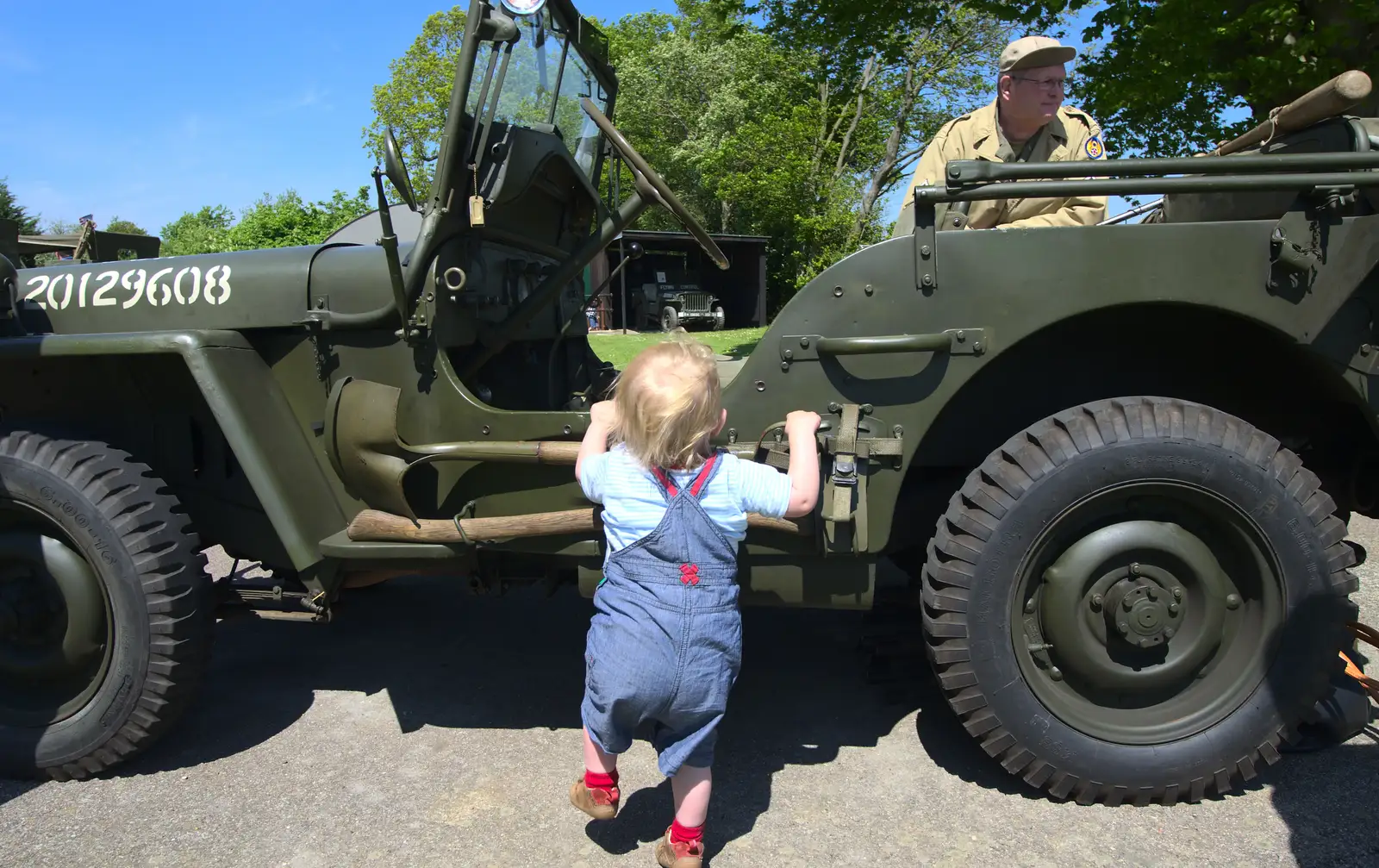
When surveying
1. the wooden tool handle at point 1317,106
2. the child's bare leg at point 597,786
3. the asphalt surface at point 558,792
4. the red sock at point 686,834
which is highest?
the wooden tool handle at point 1317,106

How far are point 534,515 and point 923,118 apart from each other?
2478 cm

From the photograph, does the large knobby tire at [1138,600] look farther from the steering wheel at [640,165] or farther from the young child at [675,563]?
the steering wheel at [640,165]

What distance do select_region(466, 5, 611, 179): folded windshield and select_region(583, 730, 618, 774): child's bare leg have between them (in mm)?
1866

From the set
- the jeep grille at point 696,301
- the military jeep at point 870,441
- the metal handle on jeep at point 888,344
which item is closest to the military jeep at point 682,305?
the jeep grille at point 696,301

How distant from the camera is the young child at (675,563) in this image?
2.10 meters

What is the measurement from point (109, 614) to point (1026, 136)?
3329 millimetres

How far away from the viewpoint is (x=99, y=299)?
3.02 m

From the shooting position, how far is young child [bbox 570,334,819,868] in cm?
210

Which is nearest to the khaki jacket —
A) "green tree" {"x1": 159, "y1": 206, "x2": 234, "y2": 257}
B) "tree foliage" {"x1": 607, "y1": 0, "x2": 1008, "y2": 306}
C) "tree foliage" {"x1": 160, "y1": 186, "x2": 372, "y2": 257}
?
"tree foliage" {"x1": 607, "y1": 0, "x2": 1008, "y2": 306}

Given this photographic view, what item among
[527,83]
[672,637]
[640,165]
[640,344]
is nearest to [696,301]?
[640,344]

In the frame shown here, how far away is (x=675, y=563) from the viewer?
7.02 feet

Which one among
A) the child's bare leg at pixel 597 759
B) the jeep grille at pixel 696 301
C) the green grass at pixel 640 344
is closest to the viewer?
the child's bare leg at pixel 597 759

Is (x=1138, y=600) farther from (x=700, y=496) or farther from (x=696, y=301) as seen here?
(x=696, y=301)

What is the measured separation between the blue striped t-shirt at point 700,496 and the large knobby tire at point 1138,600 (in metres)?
0.57
